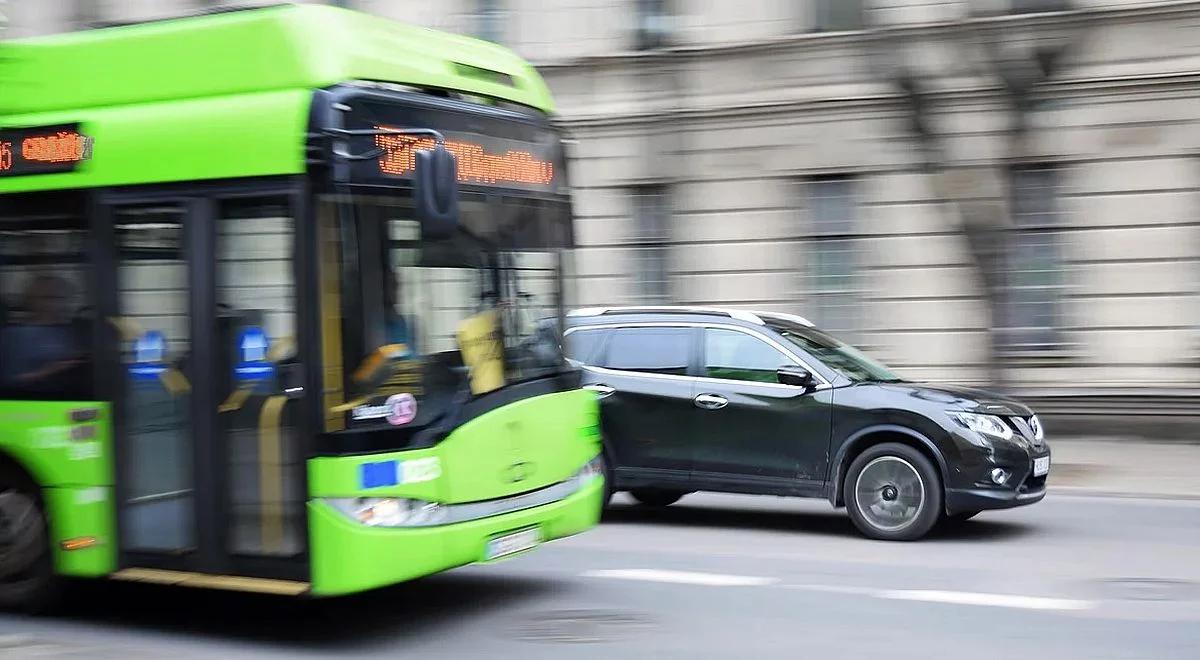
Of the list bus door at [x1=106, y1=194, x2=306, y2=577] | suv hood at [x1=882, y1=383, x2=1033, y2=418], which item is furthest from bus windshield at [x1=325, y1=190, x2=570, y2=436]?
suv hood at [x1=882, y1=383, x2=1033, y2=418]

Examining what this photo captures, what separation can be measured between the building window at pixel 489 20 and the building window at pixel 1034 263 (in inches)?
309

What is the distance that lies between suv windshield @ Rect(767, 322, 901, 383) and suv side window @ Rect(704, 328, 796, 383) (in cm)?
19

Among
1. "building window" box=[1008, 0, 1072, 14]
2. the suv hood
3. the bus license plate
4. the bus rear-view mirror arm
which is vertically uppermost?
"building window" box=[1008, 0, 1072, 14]

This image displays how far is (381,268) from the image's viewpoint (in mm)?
6707

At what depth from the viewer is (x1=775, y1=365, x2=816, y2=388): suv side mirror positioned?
10.3 m

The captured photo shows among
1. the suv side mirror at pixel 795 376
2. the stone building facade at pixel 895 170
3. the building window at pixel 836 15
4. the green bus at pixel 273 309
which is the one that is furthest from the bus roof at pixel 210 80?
the building window at pixel 836 15

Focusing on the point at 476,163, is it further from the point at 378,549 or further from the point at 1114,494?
the point at 1114,494

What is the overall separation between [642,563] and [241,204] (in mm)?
3766

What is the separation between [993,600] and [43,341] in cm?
529

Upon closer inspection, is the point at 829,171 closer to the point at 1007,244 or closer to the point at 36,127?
the point at 1007,244

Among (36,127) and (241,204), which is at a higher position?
(36,127)

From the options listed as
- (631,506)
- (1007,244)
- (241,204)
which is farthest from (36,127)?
(1007,244)

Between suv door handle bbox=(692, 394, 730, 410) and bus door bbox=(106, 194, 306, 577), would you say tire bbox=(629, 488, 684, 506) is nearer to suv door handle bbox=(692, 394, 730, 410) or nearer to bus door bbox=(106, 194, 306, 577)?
suv door handle bbox=(692, 394, 730, 410)

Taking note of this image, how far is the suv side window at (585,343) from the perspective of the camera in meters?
11.3
